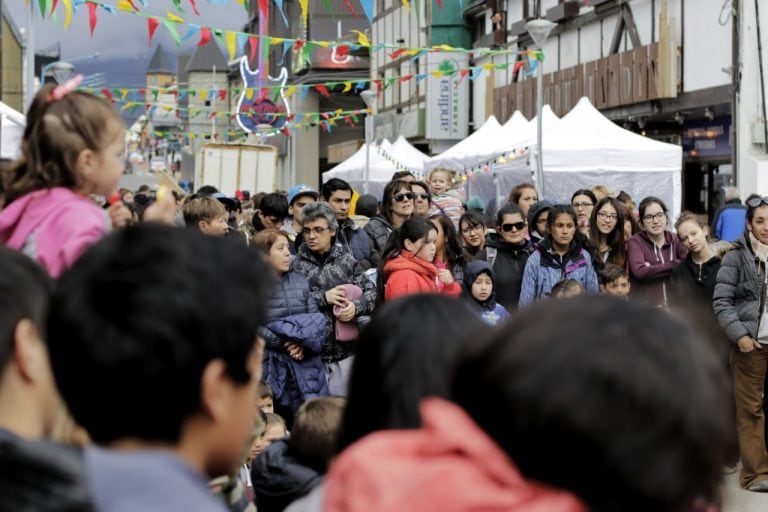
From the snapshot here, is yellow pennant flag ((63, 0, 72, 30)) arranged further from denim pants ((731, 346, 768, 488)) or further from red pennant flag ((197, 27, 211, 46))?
denim pants ((731, 346, 768, 488))

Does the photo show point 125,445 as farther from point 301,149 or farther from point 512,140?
point 301,149

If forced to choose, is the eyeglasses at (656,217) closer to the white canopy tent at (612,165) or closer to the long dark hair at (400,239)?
the long dark hair at (400,239)

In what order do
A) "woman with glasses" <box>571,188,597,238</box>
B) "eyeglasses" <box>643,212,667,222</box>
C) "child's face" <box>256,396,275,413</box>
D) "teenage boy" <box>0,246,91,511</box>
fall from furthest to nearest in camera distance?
1. "woman with glasses" <box>571,188,597,238</box>
2. "eyeglasses" <box>643,212,667,222</box>
3. "child's face" <box>256,396,275,413</box>
4. "teenage boy" <box>0,246,91,511</box>

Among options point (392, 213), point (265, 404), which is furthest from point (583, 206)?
point (265, 404)

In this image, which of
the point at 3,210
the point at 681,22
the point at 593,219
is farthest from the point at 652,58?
the point at 3,210

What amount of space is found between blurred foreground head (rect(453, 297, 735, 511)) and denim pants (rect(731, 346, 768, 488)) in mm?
7155

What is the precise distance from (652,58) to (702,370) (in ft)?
77.3

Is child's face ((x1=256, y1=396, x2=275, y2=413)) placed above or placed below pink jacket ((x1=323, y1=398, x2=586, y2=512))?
below

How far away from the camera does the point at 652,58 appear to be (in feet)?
80.0

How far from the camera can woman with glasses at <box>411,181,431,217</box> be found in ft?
32.7

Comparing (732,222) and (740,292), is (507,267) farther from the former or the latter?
(732,222)

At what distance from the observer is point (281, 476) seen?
397cm

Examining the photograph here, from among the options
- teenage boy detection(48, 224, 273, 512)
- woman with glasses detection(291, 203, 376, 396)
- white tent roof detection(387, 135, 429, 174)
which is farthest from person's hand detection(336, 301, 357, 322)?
white tent roof detection(387, 135, 429, 174)

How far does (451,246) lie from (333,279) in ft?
5.44
